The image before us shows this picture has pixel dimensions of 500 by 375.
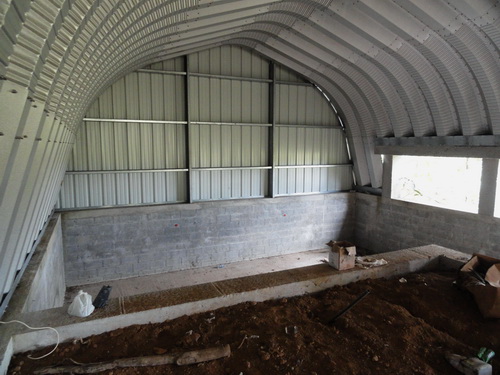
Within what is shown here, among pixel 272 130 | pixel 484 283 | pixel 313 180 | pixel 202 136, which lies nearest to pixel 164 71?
pixel 202 136

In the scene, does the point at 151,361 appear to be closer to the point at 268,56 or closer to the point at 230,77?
the point at 230,77

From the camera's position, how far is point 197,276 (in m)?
7.73

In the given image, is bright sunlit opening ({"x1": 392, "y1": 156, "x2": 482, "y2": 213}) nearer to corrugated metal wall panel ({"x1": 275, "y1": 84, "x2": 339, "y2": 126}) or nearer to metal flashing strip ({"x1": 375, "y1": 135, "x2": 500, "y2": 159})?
metal flashing strip ({"x1": 375, "y1": 135, "x2": 500, "y2": 159})

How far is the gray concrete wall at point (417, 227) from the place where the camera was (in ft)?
22.8

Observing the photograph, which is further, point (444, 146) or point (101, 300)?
point (444, 146)

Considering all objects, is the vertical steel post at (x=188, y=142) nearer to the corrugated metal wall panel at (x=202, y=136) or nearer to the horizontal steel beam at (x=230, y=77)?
the corrugated metal wall panel at (x=202, y=136)

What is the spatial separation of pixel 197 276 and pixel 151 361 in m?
5.43

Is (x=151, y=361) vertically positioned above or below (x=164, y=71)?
below

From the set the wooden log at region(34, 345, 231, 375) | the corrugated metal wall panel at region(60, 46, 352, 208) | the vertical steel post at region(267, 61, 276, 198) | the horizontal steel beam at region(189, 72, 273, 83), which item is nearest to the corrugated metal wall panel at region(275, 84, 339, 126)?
the corrugated metal wall panel at region(60, 46, 352, 208)

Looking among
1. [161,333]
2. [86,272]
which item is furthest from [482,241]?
[86,272]

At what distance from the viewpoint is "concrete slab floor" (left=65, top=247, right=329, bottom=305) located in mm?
6984

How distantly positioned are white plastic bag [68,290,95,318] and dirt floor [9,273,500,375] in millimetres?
217

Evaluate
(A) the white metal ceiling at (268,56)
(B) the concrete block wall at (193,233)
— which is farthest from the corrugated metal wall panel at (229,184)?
(A) the white metal ceiling at (268,56)

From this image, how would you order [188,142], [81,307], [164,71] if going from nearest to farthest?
[81,307] < [164,71] < [188,142]
